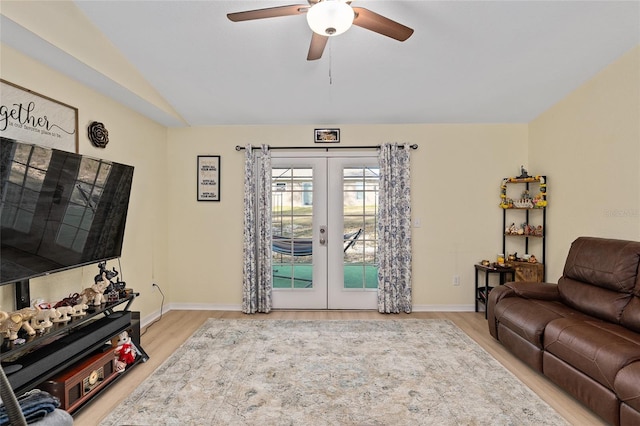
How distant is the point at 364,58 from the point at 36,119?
2.72 meters

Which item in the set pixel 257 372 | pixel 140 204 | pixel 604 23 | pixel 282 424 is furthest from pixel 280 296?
pixel 604 23

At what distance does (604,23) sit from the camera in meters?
2.52

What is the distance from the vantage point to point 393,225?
412 centimetres

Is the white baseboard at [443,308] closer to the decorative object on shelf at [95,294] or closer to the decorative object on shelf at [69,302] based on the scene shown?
the decorative object on shelf at [95,294]

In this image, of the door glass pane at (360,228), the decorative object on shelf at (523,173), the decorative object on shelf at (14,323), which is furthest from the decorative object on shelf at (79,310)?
the decorative object on shelf at (523,173)

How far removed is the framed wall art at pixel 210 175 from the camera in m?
4.30

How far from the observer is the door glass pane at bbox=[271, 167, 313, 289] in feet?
14.1

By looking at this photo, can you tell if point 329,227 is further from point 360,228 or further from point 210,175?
point 210,175

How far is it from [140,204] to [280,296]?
2.08 m

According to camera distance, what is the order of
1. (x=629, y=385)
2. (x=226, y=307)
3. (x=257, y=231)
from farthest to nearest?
(x=226, y=307) → (x=257, y=231) → (x=629, y=385)

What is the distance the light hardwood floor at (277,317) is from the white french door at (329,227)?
23 cm

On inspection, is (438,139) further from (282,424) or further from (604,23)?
(282,424)

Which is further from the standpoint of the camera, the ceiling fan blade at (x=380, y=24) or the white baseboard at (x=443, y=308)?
the white baseboard at (x=443, y=308)

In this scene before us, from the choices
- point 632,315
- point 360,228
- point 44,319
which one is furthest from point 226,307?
point 632,315
